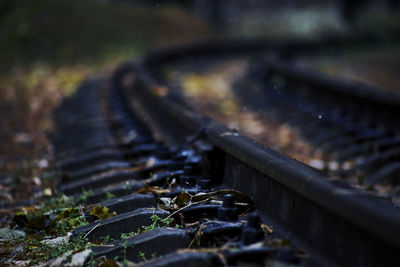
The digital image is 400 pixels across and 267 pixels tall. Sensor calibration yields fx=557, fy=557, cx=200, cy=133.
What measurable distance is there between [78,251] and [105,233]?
0.93 ft

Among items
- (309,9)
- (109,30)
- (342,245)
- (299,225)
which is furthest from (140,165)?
(309,9)

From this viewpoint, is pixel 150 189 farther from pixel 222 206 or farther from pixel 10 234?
pixel 10 234

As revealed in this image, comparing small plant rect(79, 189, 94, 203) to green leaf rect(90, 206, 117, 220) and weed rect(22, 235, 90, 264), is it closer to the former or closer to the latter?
green leaf rect(90, 206, 117, 220)

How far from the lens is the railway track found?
216cm

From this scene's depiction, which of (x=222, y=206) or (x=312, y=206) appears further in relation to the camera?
(x=222, y=206)

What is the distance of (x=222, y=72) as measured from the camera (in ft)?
47.2

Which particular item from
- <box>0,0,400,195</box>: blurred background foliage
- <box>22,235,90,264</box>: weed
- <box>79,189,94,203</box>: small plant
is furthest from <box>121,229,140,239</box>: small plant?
<box>0,0,400,195</box>: blurred background foliage

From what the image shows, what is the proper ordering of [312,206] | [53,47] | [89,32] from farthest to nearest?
[89,32]
[53,47]
[312,206]

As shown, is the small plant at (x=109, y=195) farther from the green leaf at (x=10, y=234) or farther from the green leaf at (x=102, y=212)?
the green leaf at (x=10, y=234)

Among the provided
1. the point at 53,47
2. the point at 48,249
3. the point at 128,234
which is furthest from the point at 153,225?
the point at 53,47

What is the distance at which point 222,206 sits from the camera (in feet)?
9.32

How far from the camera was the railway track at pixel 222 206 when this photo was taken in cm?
216

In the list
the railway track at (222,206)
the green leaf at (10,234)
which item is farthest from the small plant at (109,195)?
the green leaf at (10,234)

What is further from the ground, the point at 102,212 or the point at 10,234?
the point at 102,212
